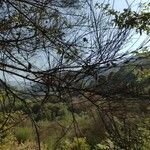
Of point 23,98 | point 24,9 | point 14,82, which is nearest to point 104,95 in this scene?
→ point 23,98

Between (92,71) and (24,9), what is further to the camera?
(24,9)

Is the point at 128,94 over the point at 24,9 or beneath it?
beneath

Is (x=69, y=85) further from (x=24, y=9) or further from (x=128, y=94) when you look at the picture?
(x=24, y=9)

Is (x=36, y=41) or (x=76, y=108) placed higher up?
(x=36, y=41)

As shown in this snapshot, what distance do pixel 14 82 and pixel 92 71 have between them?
1702 mm

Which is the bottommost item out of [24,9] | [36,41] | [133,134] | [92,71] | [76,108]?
[133,134]

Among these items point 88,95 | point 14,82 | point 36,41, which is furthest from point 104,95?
point 36,41

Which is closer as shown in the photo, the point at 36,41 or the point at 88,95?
the point at 88,95

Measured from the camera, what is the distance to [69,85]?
4023mm

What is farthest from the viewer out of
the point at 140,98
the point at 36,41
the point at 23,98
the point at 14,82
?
the point at 36,41

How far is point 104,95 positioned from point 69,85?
0.32 m

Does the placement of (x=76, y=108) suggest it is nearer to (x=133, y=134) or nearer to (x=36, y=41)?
(x=133, y=134)

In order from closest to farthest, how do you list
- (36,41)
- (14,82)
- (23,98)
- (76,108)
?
(76,108)
(23,98)
(14,82)
(36,41)

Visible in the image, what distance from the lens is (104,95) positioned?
3893mm
